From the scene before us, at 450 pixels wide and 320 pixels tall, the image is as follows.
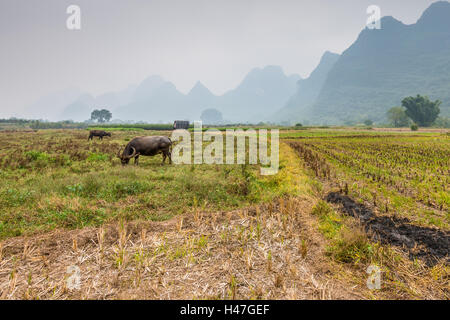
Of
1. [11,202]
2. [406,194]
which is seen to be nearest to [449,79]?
[406,194]

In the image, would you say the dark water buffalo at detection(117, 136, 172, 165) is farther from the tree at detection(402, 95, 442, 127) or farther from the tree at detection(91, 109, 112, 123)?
the tree at detection(91, 109, 112, 123)

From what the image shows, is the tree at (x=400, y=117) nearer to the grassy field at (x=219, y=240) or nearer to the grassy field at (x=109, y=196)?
the grassy field at (x=219, y=240)

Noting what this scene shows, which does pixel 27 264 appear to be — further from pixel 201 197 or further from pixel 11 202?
pixel 201 197

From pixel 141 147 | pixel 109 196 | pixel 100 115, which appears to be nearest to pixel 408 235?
pixel 109 196

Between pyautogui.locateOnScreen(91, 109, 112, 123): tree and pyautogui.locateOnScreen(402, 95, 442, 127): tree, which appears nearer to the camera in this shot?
pyautogui.locateOnScreen(402, 95, 442, 127): tree

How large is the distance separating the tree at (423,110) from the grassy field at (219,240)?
338ft

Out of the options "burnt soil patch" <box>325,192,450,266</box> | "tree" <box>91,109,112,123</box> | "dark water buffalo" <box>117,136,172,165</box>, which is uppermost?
"tree" <box>91,109,112,123</box>

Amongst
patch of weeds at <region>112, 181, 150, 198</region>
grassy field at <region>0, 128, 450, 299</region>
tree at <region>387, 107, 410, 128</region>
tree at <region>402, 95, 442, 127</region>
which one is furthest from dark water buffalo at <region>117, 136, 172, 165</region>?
tree at <region>387, 107, 410, 128</region>

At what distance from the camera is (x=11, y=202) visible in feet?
19.2

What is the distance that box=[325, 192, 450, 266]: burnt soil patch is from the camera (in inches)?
159

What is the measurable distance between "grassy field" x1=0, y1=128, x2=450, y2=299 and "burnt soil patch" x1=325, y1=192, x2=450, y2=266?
0.09 feet

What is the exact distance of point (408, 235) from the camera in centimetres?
473

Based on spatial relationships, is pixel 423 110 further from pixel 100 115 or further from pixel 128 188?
pixel 100 115

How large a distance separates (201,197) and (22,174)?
918 centimetres
